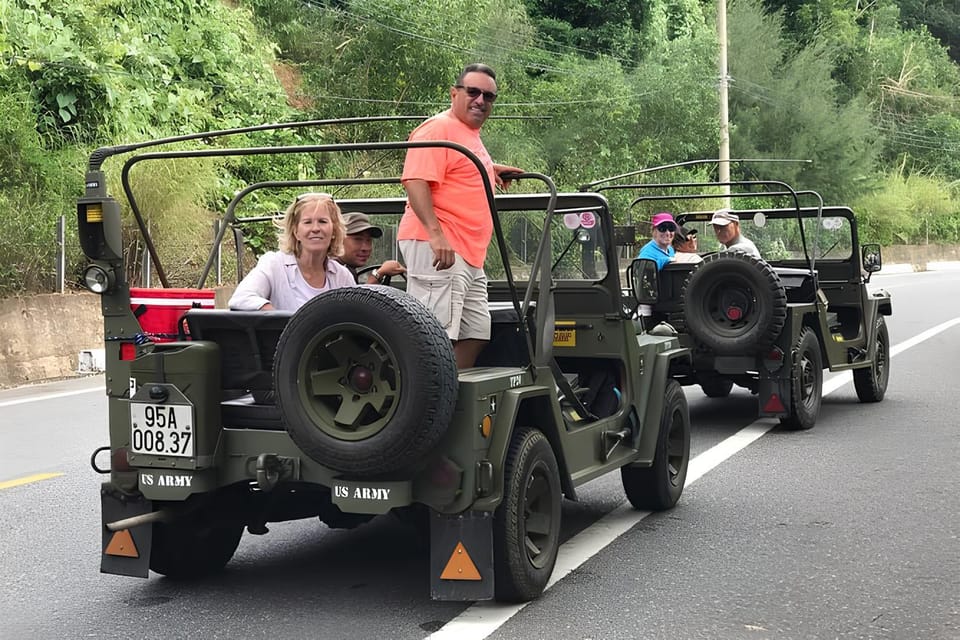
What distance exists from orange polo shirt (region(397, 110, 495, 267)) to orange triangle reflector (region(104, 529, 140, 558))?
176 centimetres

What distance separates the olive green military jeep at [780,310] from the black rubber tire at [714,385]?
0.01 m

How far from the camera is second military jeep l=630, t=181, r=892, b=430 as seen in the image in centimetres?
1087

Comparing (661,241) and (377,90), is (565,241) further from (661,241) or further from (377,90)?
(377,90)

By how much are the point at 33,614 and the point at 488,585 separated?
1.96m

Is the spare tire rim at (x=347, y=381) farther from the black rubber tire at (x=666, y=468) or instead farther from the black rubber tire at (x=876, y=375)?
the black rubber tire at (x=876, y=375)

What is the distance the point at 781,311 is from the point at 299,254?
560 cm

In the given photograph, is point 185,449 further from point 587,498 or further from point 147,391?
point 587,498

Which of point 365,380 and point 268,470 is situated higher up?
point 365,380

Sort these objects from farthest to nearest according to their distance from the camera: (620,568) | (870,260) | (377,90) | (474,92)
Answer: (377,90) < (870,260) < (620,568) < (474,92)

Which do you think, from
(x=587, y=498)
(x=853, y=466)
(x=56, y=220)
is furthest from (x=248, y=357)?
(x=56, y=220)

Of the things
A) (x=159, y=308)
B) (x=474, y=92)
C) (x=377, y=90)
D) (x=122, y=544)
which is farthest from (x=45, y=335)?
(x=377, y=90)

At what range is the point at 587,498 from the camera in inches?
322

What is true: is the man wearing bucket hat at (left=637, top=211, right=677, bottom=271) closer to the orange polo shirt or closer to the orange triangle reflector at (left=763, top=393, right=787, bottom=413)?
the orange triangle reflector at (left=763, top=393, right=787, bottom=413)

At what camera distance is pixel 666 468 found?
7.61m
